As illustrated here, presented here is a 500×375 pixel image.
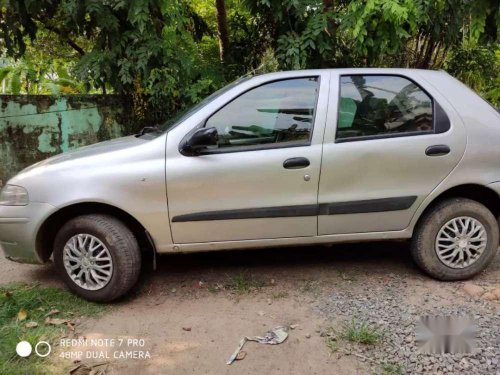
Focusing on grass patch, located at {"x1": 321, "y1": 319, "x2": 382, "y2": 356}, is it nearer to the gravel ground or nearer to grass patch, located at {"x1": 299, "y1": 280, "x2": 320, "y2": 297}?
the gravel ground

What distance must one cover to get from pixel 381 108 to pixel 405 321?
64.1 inches

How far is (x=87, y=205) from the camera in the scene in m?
3.30

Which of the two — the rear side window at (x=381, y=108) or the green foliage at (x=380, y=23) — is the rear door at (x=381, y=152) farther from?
the green foliage at (x=380, y=23)

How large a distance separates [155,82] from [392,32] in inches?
114

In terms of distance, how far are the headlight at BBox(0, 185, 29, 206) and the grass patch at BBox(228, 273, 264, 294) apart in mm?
1719

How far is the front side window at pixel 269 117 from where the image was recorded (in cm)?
335

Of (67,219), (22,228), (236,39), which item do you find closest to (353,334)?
(67,219)

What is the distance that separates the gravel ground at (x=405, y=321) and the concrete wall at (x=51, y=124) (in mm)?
4198

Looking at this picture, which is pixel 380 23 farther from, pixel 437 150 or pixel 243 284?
pixel 243 284

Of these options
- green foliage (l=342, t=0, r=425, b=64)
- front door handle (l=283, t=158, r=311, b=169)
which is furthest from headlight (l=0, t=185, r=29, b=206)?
green foliage (l=342, t=0, r=425, b=64)

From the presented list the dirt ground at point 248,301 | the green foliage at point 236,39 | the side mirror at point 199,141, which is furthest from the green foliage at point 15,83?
the side mirror at point 199,141

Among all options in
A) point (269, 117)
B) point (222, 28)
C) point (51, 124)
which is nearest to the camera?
point (269, 117)

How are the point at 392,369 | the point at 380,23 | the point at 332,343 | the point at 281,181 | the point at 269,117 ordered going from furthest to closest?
the point at 380,23, the point at 269,117, the point at 281,181, the point at 332,343, the point at 392,369

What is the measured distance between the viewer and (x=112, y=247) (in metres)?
3.24
